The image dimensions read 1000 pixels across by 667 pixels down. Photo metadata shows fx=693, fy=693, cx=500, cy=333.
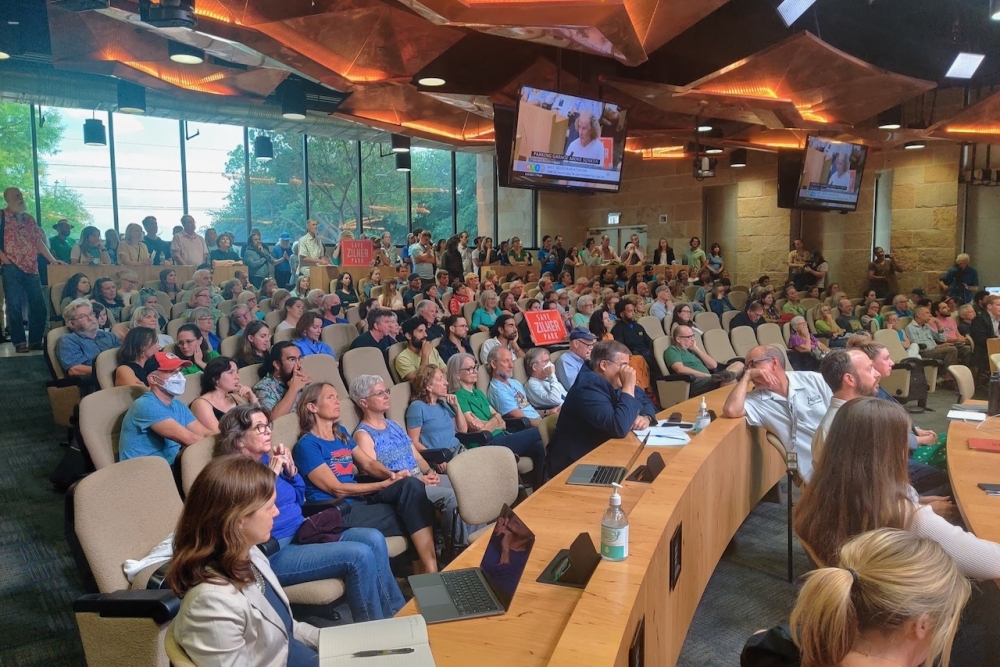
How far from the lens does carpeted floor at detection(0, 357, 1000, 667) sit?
281 cm

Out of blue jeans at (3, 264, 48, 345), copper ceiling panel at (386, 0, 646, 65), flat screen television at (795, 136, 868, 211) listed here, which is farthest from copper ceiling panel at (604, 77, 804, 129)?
blue jeans at (3, 264, 48, 345)

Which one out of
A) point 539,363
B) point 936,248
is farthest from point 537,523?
point 936,248

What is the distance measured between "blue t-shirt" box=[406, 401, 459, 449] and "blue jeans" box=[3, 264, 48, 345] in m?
6.05

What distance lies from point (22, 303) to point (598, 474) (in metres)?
7.76

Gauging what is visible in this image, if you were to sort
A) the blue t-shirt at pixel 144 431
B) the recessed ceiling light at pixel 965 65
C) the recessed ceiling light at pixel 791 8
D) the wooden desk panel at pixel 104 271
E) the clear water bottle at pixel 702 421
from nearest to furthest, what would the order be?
1. the blue t-shirt at pixel 144 431
2. the clear water bottle at pixel 702 421
3. the recessed ceiling light at pixel 791 8
4. the wooden desk panel at pixel 104 271
5. the recessed ceiling light at pixel 965 65

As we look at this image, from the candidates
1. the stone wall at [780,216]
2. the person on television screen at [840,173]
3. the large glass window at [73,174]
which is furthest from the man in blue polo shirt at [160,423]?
the stone wall at [780,216]

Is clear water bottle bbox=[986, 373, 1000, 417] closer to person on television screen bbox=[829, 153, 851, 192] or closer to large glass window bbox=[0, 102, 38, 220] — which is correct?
person on television screen bbox=[829, 153, 851, 192]

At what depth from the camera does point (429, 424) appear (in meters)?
4.12

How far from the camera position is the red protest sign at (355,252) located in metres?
11.0

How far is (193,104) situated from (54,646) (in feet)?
33.1

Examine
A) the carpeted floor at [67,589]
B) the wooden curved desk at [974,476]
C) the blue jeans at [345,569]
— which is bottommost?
the carpeted floor at [67,589]

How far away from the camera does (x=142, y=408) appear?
11.3 ft

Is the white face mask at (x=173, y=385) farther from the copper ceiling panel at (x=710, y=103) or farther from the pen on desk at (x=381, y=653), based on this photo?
the copper ceiling panel at (x=710, y=103)

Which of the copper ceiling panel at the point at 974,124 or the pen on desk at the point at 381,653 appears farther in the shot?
the copper ceiling panel at the point at 974,124
